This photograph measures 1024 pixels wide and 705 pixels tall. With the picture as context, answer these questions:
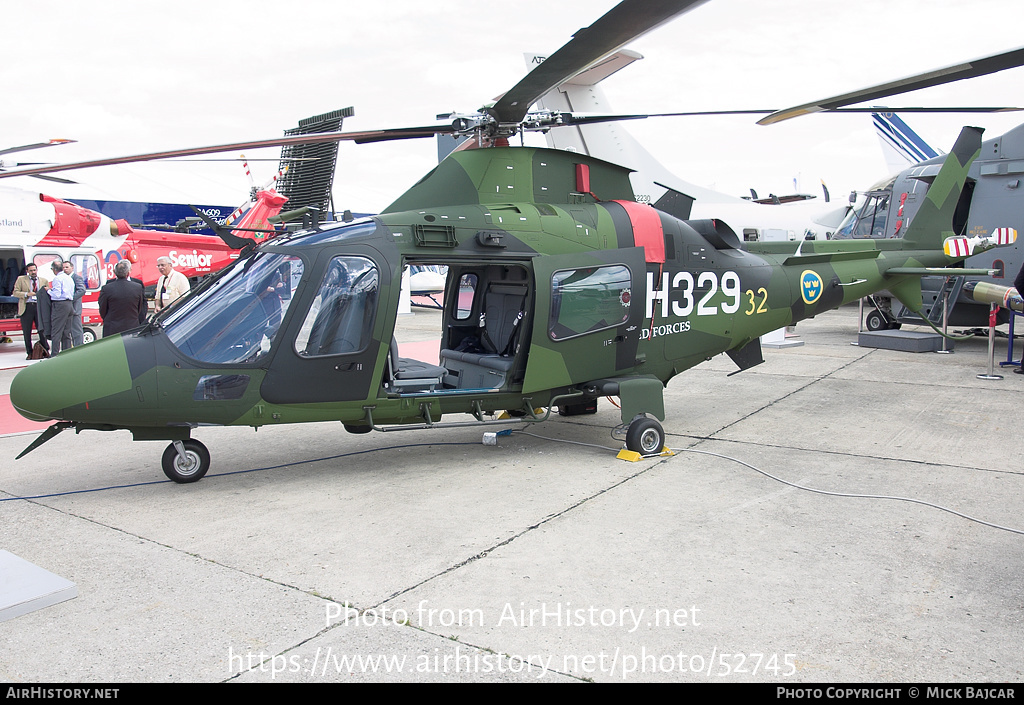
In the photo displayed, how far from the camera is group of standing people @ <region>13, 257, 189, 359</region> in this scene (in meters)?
9.66

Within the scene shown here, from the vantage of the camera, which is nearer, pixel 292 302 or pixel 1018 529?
pixel 1018 529

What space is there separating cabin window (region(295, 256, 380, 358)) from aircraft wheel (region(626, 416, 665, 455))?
235 centimetres

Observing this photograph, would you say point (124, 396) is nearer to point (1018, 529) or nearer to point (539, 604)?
point (539, 604)

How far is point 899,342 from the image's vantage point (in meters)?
13.0

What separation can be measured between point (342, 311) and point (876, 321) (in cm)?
1292

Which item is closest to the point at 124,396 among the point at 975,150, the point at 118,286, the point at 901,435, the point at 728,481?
the point at 728,481

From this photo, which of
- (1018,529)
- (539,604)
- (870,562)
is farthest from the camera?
(1018,529)

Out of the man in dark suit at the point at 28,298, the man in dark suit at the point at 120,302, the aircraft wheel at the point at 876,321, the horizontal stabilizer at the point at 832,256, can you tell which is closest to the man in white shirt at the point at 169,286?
the man in dark suit at the point at 120,302

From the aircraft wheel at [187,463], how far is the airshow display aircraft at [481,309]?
0.02 m

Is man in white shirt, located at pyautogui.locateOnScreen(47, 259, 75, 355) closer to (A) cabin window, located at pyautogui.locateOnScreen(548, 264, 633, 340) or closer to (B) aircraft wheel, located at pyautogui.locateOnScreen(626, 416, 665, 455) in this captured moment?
(A) cabin window, located at pyautogui.locateOnScreen(548, 264, 633, 340)

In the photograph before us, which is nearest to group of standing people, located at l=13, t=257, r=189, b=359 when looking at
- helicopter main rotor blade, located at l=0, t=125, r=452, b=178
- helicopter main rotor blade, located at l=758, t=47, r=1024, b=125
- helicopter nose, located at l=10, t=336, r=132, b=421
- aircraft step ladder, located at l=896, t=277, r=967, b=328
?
helicopter main rotor blade, located at l=0, t=125, r=452, b=178

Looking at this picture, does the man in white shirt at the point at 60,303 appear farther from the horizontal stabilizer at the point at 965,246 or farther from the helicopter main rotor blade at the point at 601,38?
the horizontal stabilizer at the point at 965,246

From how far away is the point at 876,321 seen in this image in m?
15.1
